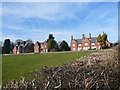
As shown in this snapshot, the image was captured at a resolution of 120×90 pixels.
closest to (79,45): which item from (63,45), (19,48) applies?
(63,45)

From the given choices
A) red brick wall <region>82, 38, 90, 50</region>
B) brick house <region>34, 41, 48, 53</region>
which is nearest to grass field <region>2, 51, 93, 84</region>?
red brick wall <region>82, 38, 90, 50</region>

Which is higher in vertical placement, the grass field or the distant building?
the distant building

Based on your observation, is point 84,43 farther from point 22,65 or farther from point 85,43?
point 22,65

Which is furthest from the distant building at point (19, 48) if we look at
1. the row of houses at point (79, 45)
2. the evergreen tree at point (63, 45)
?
the evergreen tree at point (63, 45)

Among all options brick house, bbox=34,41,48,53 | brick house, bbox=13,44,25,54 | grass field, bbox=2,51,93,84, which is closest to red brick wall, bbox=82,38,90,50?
brick house, bbox=34,41,48,53

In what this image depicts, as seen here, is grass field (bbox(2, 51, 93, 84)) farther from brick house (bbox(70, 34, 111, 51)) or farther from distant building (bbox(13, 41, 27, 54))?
distant building (bbox(13, 41, 27, 54))

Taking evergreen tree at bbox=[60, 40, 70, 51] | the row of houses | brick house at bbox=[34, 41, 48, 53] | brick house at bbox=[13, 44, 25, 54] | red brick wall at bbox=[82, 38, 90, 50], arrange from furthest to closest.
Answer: brick house at bbox=[13, 44, 25, 54], brick house at bbox=[34, 41, 48, 53], red brick wall at bbox=[82, 38, 90, 50], the row of houses, evergreen tree at bbox=[60, 40, 70, 51]

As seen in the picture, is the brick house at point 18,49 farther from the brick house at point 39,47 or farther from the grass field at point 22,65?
the grass field at point 22,65

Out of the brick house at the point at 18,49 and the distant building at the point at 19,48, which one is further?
the brick house at the point at 18,49

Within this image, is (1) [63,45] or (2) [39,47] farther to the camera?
(2) [39,47]

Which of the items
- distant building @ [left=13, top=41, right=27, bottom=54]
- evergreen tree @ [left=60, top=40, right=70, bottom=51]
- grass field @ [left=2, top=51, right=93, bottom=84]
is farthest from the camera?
distant building @ [left=13, top=41, right=27, bottom=54]

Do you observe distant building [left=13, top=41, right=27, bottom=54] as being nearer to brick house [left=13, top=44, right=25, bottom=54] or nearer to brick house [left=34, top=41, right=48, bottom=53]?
brick house [left=13, top=44, right=25, bottom=54]

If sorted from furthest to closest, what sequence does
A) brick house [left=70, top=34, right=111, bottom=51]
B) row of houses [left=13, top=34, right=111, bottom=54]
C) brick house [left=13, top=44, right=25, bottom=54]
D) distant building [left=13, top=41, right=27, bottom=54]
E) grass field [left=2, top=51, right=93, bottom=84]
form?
1. brick house [left=13, top=44, right=25, bottom=54]
2. distant building [left=13, top=41, right=27, bottom=54]
3. row of houses [left=13, top=34, right=111, bottom=54]
4. brick house [left=70, top=34, right=111, bottom=51]
5. grass field [left=2, top=51, right=93, bottom=84]

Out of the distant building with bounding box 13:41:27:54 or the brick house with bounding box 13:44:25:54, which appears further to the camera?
the brick house with bounding box 13:44:25:54
